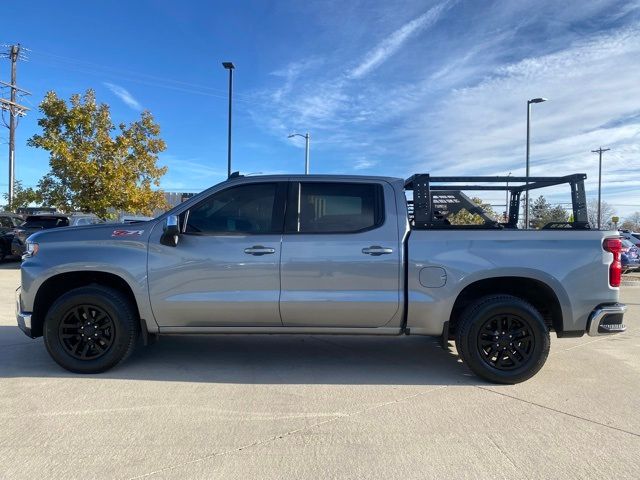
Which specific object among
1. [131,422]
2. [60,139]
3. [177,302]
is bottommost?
[131,422]

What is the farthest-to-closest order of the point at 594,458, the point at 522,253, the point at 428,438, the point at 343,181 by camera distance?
the point at 343,181, the point at 522,253, the point at 428,438, the point at 594,458

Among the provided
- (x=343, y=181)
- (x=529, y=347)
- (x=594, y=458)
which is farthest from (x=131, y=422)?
(x=529, y=347)

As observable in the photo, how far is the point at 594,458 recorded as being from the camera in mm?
3273

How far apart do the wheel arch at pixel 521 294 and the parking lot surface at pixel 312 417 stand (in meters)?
0.59

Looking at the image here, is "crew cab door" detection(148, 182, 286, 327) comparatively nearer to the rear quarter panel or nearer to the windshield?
the rear quarter panel

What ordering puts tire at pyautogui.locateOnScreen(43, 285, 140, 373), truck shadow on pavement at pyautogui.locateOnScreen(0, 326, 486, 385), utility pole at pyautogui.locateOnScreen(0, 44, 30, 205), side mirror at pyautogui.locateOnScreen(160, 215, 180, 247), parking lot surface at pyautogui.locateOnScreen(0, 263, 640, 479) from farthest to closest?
utility pole at pyautogui.locateOnScreen(0, 44, 30, 205)
truck shadow on pavement at pyautogui.locateOnScreen(0, 326, 486, 385)
tire at pyautogui.locateOnScreen(43, 285, 140, 373)
side mirror at pyautogui.locateOnScreen(160, 215, 180, 247)
parking lot surface at pyautogui.locateOnScreen(0, 263, 640, 479)

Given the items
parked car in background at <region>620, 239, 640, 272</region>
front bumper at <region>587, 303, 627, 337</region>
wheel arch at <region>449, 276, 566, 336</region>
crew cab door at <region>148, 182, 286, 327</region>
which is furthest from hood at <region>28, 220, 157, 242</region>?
parked car in background at <region>620, 239, 640, 272</region>

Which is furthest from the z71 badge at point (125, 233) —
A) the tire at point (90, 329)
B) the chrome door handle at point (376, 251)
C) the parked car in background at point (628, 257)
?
the parked car in background at point (628, 257)

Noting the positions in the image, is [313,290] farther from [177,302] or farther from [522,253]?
[522,253]

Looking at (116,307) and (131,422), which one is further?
(116,307)

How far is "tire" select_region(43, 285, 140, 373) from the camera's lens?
477 centimetres

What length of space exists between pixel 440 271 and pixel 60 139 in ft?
58.7

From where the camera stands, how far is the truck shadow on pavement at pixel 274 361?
4898 millimetres

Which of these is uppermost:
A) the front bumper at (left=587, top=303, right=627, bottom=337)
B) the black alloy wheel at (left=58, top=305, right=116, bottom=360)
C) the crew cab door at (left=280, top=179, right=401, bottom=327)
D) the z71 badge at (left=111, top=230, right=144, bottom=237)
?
the z71 badge at (left=111, top=230, right=144, bottom=237)
